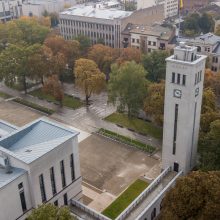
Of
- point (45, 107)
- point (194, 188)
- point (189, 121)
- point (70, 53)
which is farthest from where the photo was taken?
point (70, 53)

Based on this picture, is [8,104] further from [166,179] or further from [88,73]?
[166,179]

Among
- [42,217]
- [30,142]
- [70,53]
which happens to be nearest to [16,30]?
[70,53]

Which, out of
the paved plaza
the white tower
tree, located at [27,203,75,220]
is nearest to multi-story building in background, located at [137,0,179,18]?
the paved plaza

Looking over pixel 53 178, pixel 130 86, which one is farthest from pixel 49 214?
pixel 130 86

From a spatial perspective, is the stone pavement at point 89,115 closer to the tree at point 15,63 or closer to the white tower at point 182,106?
the tree at point 15,63

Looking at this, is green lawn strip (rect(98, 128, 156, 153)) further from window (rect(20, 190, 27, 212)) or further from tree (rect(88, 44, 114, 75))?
window (rect(20, 190, 27, 212))

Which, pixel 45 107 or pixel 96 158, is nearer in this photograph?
pixel 96 158

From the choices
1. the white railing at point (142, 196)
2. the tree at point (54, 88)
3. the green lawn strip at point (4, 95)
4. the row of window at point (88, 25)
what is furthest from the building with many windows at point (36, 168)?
the row of window at point (88, 25)

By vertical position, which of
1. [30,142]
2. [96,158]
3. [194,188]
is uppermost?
[30,142]
